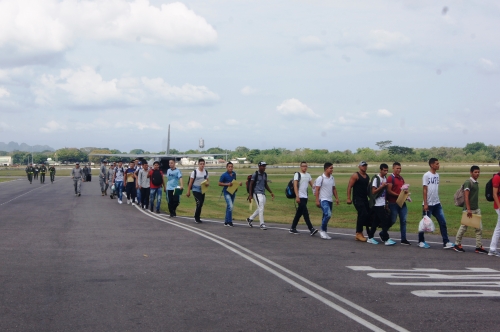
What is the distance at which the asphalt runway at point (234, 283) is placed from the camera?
6520 mm

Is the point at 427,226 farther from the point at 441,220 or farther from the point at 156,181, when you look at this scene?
the point at 156,181

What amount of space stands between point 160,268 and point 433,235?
349 inches

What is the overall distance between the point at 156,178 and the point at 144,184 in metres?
1.96

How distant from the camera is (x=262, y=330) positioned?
6152 millimetres

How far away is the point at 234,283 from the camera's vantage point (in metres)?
8.52

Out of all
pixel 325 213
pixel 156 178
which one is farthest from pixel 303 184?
pixel 156 178

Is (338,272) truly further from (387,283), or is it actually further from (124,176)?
(124,176)

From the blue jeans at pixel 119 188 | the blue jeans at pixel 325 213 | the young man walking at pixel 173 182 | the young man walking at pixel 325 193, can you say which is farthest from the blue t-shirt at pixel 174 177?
the blue jeans at pixel 119 188

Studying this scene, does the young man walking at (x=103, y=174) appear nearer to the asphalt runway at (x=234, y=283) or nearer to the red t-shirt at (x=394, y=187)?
the asphalt runway at (x=234, y=283)

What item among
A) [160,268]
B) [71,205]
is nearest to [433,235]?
[160,268]

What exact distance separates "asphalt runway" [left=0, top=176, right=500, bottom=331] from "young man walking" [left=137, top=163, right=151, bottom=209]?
25.7ft

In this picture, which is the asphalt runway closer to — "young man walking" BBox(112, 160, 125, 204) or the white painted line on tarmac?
the white painted line on tarmac

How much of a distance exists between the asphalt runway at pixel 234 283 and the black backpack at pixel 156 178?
6.22m

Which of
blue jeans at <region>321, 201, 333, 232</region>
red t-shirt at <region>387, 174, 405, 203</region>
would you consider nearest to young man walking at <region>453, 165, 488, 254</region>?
red t-shirt at <region>387, 174, 405, 203</region>
